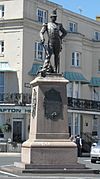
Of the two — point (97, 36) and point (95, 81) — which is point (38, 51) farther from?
point (97, 36)

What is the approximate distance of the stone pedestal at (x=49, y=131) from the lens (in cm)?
2236

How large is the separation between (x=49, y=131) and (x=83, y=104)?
129 feet

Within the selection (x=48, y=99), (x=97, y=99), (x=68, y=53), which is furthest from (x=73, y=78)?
(x=48, y=99)

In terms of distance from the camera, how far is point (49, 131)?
22.8 m

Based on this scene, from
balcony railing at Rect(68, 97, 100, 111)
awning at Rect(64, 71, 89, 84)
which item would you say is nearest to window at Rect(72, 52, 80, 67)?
awning at Rect(64, 71, 89, 84)

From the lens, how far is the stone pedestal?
880 inches

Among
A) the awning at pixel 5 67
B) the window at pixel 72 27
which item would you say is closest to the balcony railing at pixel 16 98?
the awning at pixel 5 67

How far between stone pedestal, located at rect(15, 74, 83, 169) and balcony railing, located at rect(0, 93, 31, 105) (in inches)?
1191

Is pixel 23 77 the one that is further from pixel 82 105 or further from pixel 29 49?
pixel 82 105

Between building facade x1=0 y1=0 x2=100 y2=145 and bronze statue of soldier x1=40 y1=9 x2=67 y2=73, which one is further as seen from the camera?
building facade x1=0 y1=0 x2=100 y2=145

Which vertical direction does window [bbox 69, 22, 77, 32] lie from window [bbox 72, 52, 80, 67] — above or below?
above

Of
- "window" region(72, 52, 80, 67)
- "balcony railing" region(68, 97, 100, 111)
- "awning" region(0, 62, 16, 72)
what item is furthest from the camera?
"window" region(72, 52, 80, 67)

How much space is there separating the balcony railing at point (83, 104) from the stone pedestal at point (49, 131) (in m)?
35.9

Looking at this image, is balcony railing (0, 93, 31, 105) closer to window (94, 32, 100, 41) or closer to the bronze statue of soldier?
window (94, 32, 100, 41)
